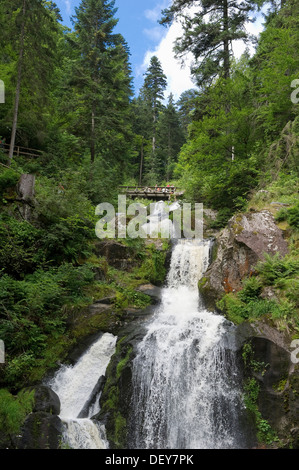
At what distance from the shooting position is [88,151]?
73.5ft

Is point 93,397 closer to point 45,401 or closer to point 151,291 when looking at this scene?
point 45,401

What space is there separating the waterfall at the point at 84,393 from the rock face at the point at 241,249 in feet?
14.5

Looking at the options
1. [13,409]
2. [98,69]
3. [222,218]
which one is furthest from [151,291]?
[98,69]

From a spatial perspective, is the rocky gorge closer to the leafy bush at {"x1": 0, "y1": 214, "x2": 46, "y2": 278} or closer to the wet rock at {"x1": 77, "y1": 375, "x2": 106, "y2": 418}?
the wet rock at {"x1": 77, "y1": 375, "x2": 106, "y2": 418}

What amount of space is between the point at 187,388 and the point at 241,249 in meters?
5.01

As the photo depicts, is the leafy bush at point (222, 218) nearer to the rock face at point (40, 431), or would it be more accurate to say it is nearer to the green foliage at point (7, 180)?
the green foliage at point (7, 180)

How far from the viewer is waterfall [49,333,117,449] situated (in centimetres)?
645

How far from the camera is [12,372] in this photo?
7172 millimetres

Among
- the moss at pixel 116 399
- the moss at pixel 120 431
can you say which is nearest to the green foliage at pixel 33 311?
the moss at pixel 116 399

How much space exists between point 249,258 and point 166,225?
8539mm

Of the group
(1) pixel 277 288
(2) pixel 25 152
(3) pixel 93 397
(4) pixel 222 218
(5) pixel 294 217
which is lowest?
(3) pixel 93 397

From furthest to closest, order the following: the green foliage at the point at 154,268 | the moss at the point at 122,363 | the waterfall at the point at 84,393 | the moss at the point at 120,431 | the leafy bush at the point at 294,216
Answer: the green foliage at the point at 154,268, the leafy bush at the point at 294,216, the moss at the point at 122,363, the moss at the point at 120,431, the waterfall at the point at 84,393

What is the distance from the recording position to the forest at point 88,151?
8625 millimetres

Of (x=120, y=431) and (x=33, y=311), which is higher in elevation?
(x=33, y=311)
